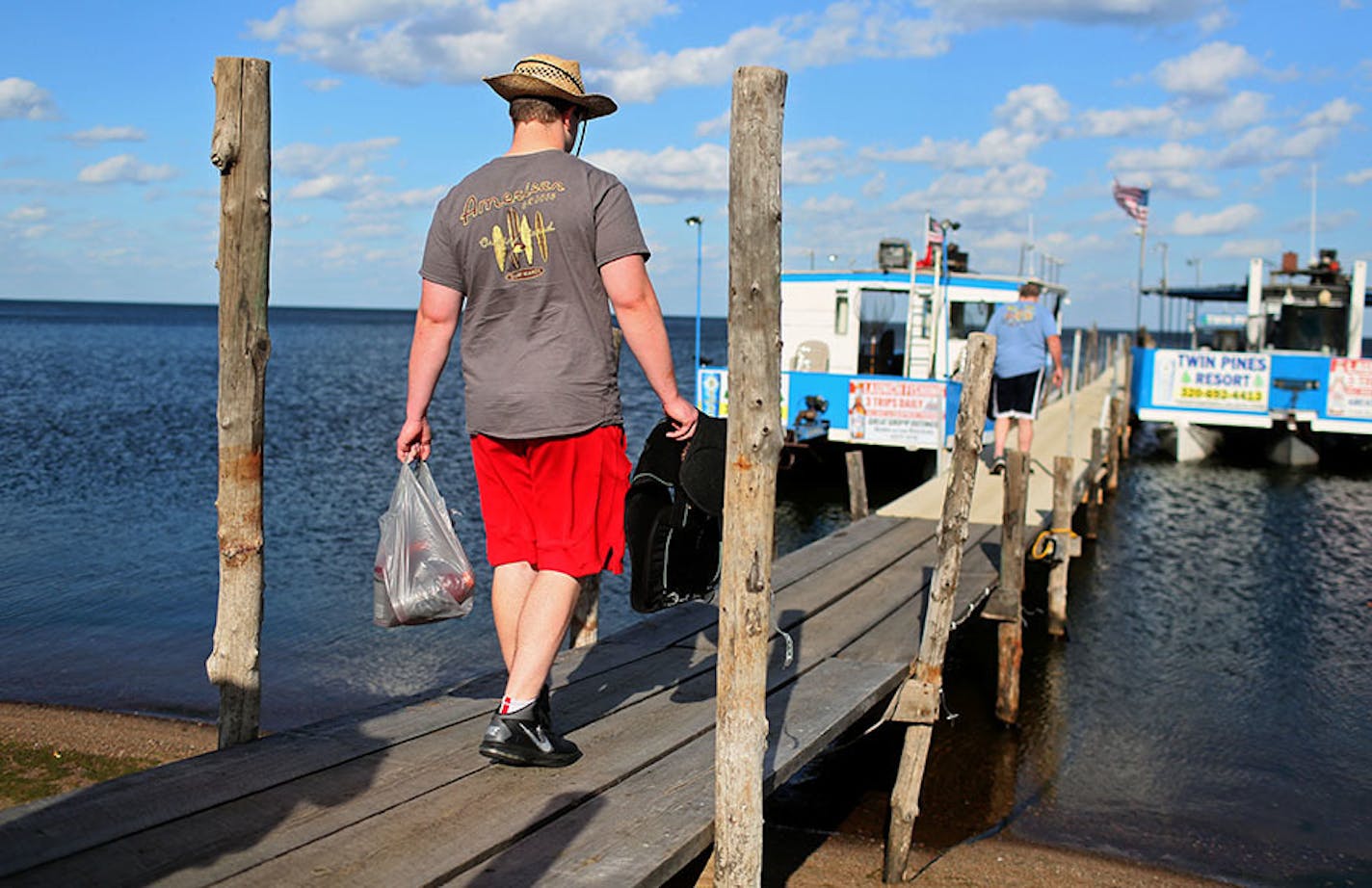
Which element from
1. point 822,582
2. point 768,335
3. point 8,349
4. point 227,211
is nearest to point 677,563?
point 768,335

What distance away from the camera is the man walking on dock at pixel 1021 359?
1123 cm

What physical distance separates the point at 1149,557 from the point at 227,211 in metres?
12.9

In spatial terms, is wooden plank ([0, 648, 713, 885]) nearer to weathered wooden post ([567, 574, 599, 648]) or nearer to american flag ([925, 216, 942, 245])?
weathered wooden post ([567, 574, 599, 648])

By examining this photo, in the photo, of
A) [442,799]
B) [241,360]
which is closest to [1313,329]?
[241,360]

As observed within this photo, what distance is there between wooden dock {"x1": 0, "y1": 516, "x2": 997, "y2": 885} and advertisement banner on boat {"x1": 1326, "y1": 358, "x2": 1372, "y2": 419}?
17919 millimetres

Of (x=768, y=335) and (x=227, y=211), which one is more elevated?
(x=227, y=211)

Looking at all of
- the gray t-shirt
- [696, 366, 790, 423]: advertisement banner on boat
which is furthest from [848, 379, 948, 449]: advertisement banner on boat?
the gray t-shirt

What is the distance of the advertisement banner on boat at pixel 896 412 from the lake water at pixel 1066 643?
51.7 inches

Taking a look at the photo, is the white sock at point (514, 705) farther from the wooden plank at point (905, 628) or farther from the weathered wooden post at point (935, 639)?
the weathered wooden post at point (935, 639)

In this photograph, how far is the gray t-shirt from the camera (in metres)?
3.71

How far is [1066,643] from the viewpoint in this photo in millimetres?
10945

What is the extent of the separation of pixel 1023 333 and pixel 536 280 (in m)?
8.25

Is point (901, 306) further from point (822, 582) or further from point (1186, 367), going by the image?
point (822, 582)

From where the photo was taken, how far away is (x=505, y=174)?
3.79 meters
